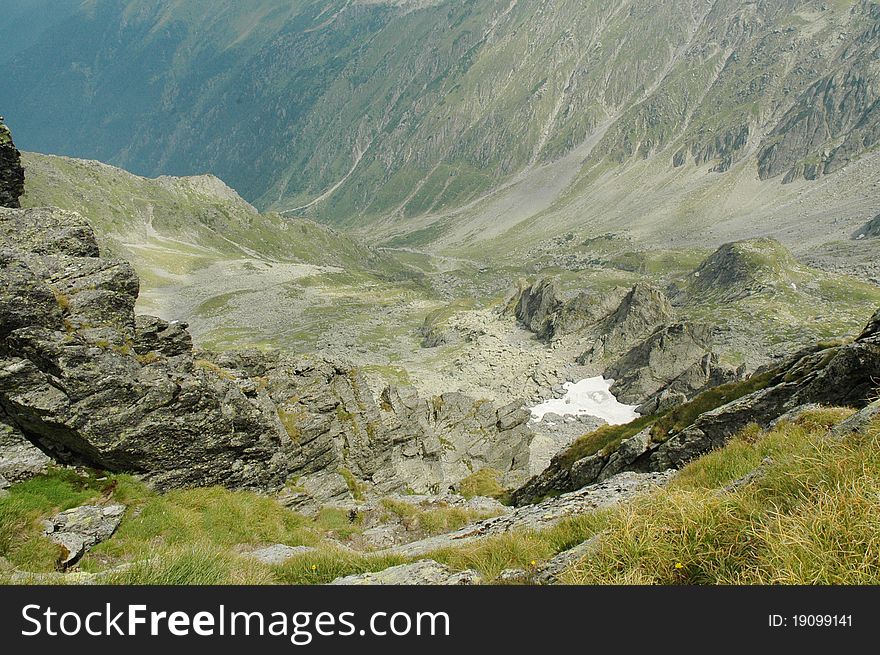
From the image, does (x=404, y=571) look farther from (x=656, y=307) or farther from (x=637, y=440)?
(x=656, y=307)

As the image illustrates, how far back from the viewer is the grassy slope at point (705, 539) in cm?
460

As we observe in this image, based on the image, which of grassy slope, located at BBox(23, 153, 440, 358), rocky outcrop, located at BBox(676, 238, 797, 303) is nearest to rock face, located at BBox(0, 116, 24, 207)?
grassy slope, located at BBox(23, 153, 440, 358)

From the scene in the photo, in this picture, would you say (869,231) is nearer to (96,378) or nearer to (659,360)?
(659,360)

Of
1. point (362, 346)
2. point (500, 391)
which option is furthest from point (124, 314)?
point (362, 346)

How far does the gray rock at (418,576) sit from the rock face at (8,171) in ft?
76.1

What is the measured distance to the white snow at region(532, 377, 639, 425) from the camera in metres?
67.1

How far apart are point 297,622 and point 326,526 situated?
14.6m

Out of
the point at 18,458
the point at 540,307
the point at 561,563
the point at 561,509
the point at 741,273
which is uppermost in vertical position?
the point at 741,273

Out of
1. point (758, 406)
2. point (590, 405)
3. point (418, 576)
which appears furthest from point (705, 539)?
point (590, 405)

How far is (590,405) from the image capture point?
70.8 m

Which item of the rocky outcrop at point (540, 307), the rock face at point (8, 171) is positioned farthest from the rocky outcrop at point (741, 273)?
the rock face at point (8, 171)

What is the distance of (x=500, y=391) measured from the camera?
77.4 meters

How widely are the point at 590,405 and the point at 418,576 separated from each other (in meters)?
68.2

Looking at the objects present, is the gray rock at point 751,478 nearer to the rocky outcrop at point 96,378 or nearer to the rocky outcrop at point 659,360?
the rocky outcrop at point 96,378
